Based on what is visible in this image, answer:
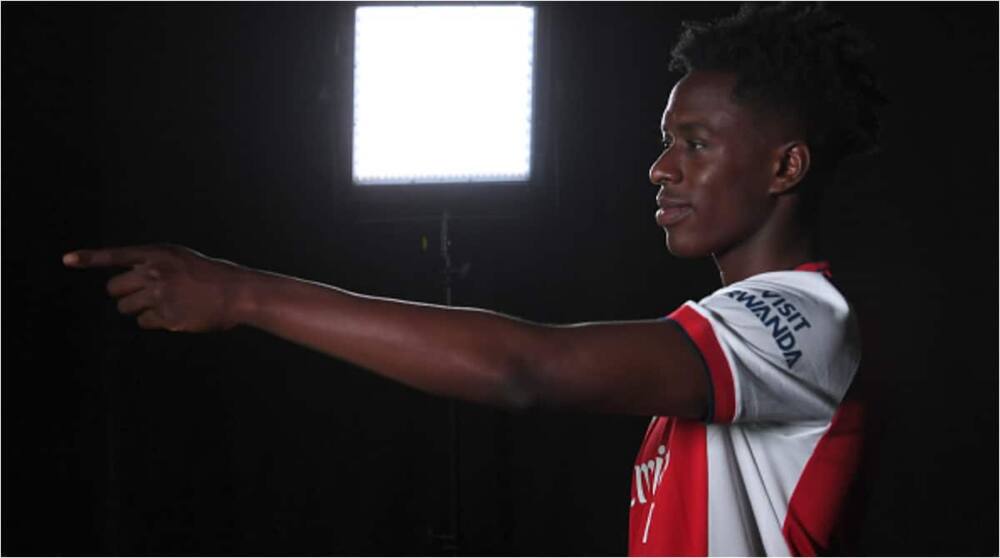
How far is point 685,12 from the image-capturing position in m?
2.78

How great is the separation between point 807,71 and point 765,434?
0.44 m

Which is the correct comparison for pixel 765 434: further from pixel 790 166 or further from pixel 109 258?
pixel 109 258

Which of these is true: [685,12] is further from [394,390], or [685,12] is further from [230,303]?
[230,303]

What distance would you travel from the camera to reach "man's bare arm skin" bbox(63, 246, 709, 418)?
973 mm

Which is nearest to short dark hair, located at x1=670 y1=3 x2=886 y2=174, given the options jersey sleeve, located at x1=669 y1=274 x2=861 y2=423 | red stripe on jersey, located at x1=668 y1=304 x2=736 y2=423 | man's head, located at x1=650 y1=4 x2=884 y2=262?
man's head, located at x1=650 y1=4 x2=884 y2=262

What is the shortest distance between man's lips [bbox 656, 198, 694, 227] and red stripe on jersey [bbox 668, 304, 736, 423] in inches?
11.0

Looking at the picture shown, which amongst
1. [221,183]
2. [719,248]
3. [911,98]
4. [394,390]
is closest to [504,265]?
[394,390]

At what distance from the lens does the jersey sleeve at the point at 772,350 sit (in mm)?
1051

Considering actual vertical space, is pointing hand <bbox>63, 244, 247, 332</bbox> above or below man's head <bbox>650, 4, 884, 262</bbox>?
below

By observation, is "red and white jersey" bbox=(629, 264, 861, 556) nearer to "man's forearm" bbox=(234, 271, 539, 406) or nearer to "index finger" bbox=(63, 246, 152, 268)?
"man's forearm" bbox=(234, 271, 539, 406)

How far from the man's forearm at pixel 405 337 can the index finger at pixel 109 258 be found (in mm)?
100

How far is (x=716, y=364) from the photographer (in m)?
1.04

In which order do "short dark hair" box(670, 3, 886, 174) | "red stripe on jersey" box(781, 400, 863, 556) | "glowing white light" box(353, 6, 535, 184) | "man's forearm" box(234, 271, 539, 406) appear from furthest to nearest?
"glowing white light" box(353, 6, 535, 184) → "short dark hair" box(670, 3, 886, 174) → "red stripe on jersey" box(781, 400, 863, 556) → "man's forearm" box(234, 271, 539, 406)

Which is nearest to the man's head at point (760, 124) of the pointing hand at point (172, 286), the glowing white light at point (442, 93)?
the pointing hand at point (172, 286)
